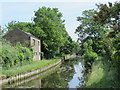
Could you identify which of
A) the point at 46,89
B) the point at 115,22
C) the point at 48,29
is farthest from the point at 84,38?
the point at 115,22

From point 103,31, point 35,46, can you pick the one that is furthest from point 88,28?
point 35,46

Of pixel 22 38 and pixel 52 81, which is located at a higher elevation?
pixel 22 38

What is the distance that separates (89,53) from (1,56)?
Result: 48.4ft

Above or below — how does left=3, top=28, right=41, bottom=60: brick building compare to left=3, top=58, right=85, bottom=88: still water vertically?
above

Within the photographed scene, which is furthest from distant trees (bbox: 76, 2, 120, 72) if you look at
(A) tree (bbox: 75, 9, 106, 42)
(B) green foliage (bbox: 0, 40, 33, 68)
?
(B) green foliage (bbox: 0, 40, 33, 68)

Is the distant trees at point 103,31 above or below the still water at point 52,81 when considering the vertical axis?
above

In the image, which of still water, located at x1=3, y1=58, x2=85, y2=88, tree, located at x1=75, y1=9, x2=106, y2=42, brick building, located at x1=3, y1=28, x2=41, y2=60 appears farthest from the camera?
tree, located at x1=75, y1=9, x2=106, y2=42

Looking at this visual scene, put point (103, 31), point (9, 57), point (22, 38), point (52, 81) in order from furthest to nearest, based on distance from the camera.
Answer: point (103, 31), point (22, 38), point (9, 57), point (52, 81)

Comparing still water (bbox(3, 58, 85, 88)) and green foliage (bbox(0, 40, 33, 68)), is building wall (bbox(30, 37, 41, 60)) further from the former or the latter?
still water (bbox(3, 58, 85, 88))

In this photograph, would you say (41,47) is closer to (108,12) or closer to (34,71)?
(34,71)

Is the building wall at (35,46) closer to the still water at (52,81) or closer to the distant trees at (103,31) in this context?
the distant trees at (103,31)

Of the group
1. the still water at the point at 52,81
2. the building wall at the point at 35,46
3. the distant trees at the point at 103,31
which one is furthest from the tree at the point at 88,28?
the still water at the point at 52,81

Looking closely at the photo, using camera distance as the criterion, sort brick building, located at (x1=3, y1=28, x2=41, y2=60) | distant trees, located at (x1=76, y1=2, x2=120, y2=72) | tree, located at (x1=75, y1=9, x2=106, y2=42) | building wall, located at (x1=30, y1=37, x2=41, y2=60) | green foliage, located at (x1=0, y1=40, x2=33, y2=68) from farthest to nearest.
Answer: tree, located at (x1=75, y1=9, x2=106, y2=42)
building wall, located at (x1=30, y1=37, x2=41, y2=60)
brick building, located at (x1=3, y1=28, x2=41, y2=60)
green foliage, located at (x1=0, y1=40, x2=33, y2=68)
distant trees, located at (x1=76, y1=2, x2=120, y2=72)

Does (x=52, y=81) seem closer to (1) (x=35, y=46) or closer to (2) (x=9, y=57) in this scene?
(2) (x=9, y=57)
